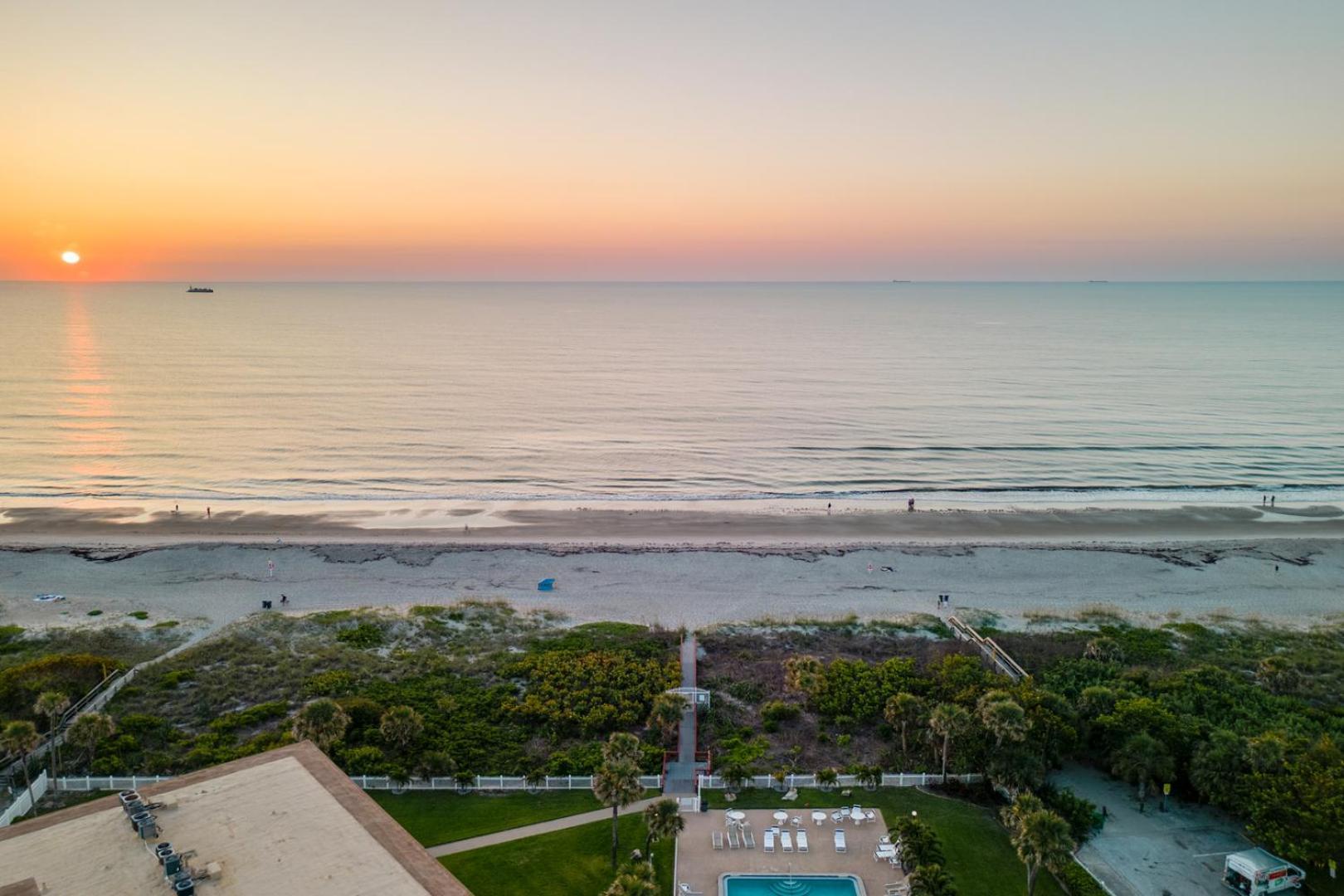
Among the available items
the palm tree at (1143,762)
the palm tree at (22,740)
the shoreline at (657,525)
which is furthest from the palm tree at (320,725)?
the shoreline at (657,525)

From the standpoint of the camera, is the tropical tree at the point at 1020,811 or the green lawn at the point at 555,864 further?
the green lawn at the point at 555,864

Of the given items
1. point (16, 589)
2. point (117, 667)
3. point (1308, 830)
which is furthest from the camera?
point (16, 589)

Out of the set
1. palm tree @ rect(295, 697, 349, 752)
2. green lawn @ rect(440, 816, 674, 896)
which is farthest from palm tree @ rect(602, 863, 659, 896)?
palm tree @ rect(295, 697, 349, 752)

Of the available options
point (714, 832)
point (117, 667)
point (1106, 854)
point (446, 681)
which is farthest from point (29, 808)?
point (1106, 854)

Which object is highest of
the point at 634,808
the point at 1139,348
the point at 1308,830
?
the point at 1139,348

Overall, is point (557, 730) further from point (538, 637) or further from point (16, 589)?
point (16, 589)

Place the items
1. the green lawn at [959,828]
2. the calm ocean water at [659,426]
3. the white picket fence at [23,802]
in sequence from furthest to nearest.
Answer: the calm ocean water at [659,426] < the white picket fence at [23,802] < the green lawn at [959,828]

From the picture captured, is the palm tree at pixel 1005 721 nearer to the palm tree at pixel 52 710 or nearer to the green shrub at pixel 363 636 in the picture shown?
the green shrub at pixel 363 636
